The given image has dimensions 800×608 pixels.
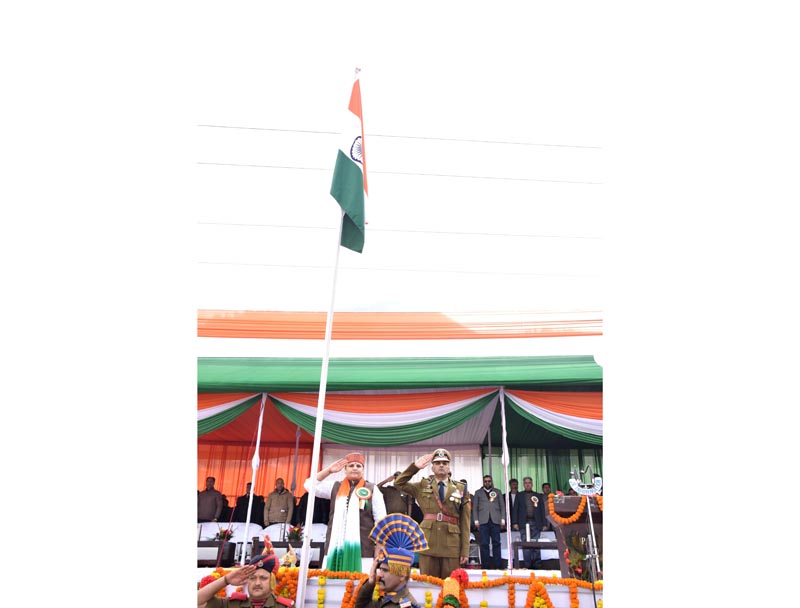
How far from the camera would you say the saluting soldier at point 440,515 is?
5.19 metres

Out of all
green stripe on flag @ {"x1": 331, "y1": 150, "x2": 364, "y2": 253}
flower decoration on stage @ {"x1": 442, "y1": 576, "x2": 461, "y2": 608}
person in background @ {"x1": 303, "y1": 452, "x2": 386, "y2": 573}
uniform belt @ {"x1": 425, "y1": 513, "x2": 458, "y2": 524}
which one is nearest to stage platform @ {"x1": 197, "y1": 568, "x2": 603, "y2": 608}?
flower decoration on stage @ {"x1": 442, "y1": 576, "x2": 461, "y2": 608}

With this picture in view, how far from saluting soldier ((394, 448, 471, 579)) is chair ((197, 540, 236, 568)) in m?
2.87

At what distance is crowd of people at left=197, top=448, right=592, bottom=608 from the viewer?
4.09 metres

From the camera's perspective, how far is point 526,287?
854 centimetres

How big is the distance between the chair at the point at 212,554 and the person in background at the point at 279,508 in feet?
2.64

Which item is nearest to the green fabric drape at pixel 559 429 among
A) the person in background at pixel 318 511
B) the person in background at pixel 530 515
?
the person in background at pixel 530 515

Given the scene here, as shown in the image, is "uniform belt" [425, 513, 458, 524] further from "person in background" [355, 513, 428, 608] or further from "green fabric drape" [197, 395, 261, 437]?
"green fabric drape" [197, 395, 261, 437]

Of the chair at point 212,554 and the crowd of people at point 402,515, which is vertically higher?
the crowd of people at point 402,515

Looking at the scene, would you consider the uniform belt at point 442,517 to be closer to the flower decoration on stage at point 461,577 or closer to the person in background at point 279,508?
the flower decoration on stage at point 461,577

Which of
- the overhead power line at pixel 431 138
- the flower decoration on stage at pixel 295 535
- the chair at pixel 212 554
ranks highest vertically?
the overhead power line at pixel 431 138

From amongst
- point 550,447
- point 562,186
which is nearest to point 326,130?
point 562,186

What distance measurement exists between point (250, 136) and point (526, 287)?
4.42 meters

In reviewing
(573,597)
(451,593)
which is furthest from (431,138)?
(573,597)

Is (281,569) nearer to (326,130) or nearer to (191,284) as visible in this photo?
(191,284)
